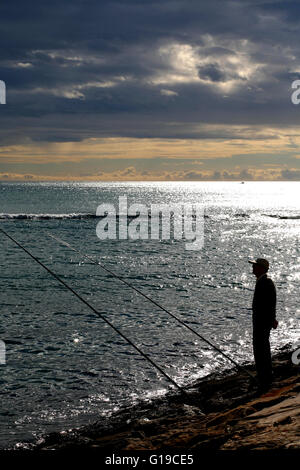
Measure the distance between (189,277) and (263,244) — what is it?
25.0 m

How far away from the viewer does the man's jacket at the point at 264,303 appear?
8.90 metres

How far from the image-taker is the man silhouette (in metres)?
8.91

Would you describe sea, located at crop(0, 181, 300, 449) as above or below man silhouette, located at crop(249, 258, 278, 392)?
below

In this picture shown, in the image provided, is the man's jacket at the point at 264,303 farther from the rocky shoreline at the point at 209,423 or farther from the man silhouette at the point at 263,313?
the rocky shoreline at the point at 209,423

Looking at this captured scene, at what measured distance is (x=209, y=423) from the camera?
7.42 metres

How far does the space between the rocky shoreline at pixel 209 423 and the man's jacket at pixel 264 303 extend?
124 cm

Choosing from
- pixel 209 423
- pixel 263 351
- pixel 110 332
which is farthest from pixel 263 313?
pixel 110 332

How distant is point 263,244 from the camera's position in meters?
50.1

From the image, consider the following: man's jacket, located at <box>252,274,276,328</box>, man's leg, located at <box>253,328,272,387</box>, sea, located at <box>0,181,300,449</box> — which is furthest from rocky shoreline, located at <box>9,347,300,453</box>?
man's jacket, located at <box>252,274,276,328</box>

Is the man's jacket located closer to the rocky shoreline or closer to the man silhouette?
the man silhouette

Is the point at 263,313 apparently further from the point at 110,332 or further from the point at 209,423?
the point at 110,332

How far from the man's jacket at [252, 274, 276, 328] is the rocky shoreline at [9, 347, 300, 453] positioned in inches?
48.7

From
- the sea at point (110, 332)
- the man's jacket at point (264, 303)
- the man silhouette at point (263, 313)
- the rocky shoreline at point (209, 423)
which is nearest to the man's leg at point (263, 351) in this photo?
the man silhouette at point (263, 313)
